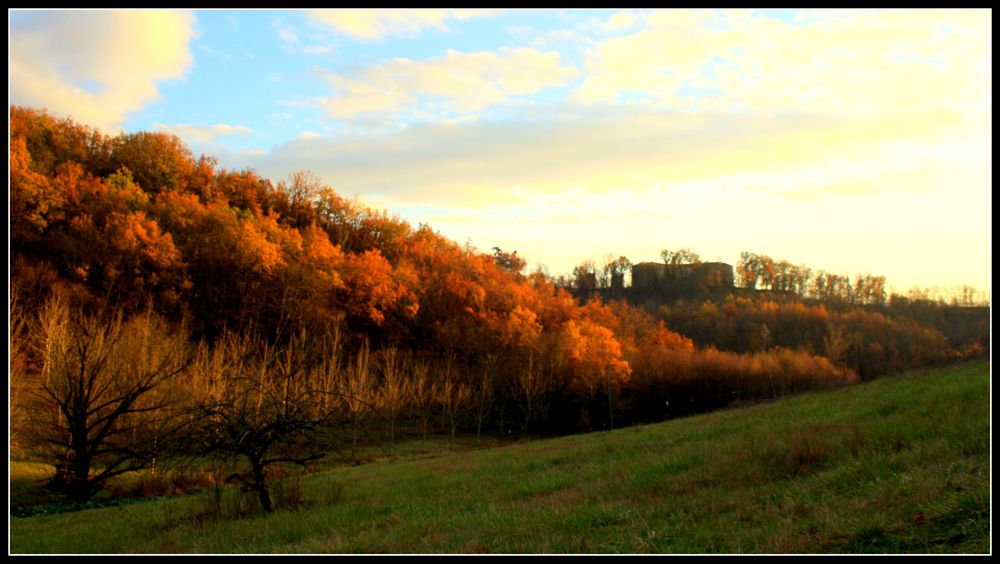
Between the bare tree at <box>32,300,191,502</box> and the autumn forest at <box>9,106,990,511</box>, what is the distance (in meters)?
0.23

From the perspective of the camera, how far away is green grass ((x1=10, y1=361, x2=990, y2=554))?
744 cm

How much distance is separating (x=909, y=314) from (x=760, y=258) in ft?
85.1

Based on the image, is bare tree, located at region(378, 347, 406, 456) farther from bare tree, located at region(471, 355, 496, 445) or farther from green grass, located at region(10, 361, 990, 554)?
green grass, located at region(10, 361, 990, 554)

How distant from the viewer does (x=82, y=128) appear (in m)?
75.1

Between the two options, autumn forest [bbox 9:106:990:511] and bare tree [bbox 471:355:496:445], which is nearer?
autumn forest [bbox 9:106:990:511]

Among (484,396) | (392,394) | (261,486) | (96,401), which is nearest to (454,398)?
(484,396)

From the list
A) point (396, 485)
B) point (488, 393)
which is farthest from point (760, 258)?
point (396, 485)

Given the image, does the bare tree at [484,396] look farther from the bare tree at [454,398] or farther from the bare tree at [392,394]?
the bare tree at [392,394]

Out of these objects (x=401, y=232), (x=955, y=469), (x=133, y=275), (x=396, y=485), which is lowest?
(x=396, y=485)

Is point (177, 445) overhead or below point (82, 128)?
below

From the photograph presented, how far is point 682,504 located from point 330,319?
57.8 m

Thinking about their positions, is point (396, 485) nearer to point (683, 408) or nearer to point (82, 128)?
point (683, 408)

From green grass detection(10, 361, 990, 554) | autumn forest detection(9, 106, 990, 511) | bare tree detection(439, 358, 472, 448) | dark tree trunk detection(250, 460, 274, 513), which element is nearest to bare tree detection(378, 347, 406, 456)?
autumn forest detection(9, 106, 990, 511)

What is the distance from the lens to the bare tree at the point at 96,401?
27031mm
